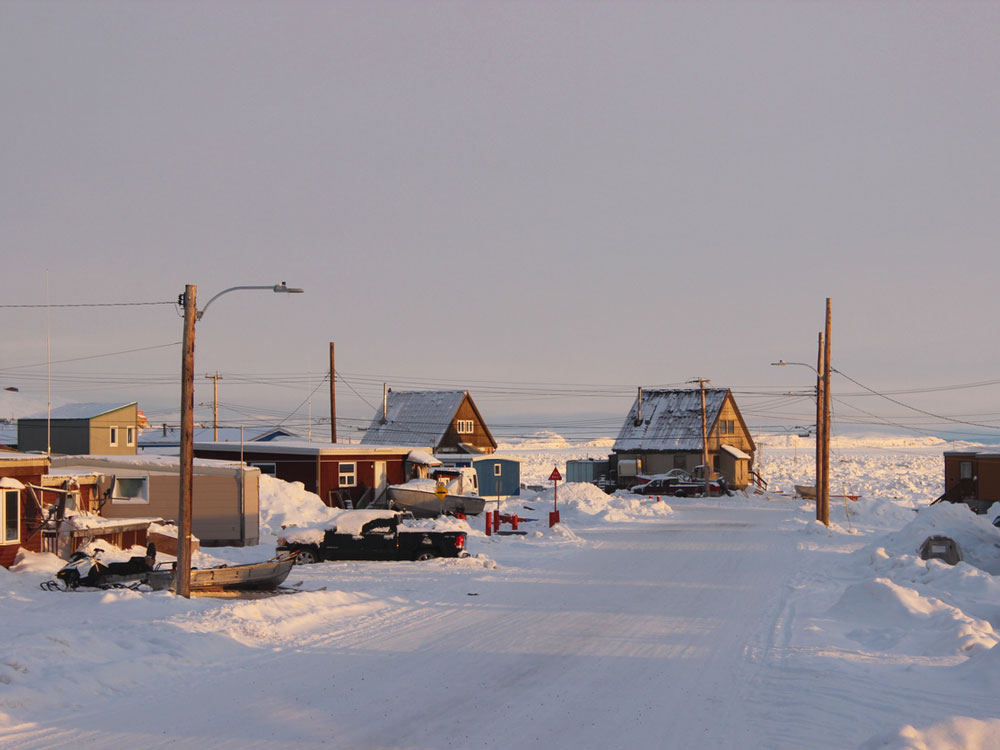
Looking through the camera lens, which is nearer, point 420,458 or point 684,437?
point 420,458

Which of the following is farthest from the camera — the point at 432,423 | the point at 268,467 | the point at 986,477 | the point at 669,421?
the point at 669,421

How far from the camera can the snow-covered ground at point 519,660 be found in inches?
388

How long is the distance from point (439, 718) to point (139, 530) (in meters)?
19.5

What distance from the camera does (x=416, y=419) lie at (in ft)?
219

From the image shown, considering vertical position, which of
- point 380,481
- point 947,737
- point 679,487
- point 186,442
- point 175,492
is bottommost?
Result: point 679,487

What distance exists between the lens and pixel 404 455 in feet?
155

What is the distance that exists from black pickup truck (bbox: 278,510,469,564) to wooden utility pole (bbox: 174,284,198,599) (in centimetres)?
734

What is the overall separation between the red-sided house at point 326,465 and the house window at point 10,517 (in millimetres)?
18014

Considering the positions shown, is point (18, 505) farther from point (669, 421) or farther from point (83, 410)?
point (669, 421)

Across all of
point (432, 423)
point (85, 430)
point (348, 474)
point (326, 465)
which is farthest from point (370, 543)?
point (432, 423)

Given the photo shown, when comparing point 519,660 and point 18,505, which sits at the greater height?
point 18,505

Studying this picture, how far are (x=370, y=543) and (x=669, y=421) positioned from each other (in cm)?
5704

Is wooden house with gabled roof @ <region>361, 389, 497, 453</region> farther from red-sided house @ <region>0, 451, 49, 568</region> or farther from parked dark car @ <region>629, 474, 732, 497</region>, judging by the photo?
red-sided house @ <region>0, 451, 49, 568</region>

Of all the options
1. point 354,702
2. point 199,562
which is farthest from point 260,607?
point 199,562
